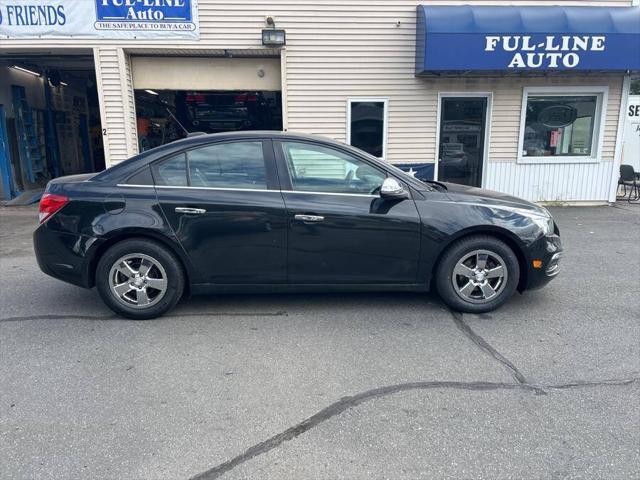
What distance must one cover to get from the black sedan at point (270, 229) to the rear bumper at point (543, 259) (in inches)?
0.5

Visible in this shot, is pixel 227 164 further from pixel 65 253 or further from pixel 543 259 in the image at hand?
pixel 543 259

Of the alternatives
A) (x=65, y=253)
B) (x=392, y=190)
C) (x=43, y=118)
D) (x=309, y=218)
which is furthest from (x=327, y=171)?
(x=43, y=118)

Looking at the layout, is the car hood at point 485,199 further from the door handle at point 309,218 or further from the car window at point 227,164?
the car window at point 227,164

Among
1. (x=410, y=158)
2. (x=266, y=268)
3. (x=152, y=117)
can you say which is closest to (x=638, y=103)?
(x=410, y=158)

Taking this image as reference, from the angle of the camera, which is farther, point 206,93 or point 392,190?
point 206,93

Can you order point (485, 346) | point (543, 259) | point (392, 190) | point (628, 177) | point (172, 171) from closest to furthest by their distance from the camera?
1. point (485, 346)
2. point (392, 190)
3. point (172, 171)
4. point (543, 259)
5. point (628, 177)

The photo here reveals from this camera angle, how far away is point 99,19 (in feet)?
29.7

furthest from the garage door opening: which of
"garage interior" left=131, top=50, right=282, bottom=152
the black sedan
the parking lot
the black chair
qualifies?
the black chair

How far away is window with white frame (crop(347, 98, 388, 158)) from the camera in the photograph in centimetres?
987

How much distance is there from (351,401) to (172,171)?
256 centimetres

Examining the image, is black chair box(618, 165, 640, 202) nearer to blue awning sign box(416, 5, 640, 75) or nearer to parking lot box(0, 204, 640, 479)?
blue awning sign box(416, 5, 640, 75)

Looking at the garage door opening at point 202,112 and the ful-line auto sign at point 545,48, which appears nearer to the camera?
the ful-line auto sign at point 545,48

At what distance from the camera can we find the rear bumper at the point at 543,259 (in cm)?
437

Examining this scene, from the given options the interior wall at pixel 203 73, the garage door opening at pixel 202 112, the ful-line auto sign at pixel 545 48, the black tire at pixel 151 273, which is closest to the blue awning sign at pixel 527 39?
the ful-line auto sign at pixel 545 48
